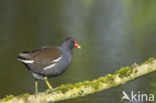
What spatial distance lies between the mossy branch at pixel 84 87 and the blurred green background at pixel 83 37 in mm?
4506

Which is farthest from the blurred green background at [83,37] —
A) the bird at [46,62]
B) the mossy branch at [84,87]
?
the mossy branch at [84,87]

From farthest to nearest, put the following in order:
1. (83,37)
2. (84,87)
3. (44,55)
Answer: (83,37), (44,55), (84,87)

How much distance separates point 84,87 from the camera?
5.61 meters

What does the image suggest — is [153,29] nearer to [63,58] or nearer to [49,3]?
[49,3]

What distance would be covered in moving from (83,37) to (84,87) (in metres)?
14.3

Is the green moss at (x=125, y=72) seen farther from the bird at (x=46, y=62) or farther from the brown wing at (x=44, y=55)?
the brown wing at (x=44, y=55)

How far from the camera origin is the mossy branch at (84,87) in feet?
18.3

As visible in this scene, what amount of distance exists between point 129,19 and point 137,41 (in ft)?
26.0

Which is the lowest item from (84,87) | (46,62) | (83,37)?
(84,87)

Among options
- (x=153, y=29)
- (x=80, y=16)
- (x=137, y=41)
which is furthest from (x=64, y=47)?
(x=80, y=16)

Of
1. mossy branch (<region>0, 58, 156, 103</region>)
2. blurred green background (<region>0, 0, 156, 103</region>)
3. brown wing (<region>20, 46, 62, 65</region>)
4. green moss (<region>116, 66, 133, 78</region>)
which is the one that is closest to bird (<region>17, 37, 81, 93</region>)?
brown wing (<region>20, 46, 62, 65</region>)

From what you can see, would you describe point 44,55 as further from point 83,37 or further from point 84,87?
point 83,37

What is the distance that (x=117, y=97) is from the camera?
1063cm

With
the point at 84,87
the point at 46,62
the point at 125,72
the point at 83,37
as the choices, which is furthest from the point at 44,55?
the point at 83,37
